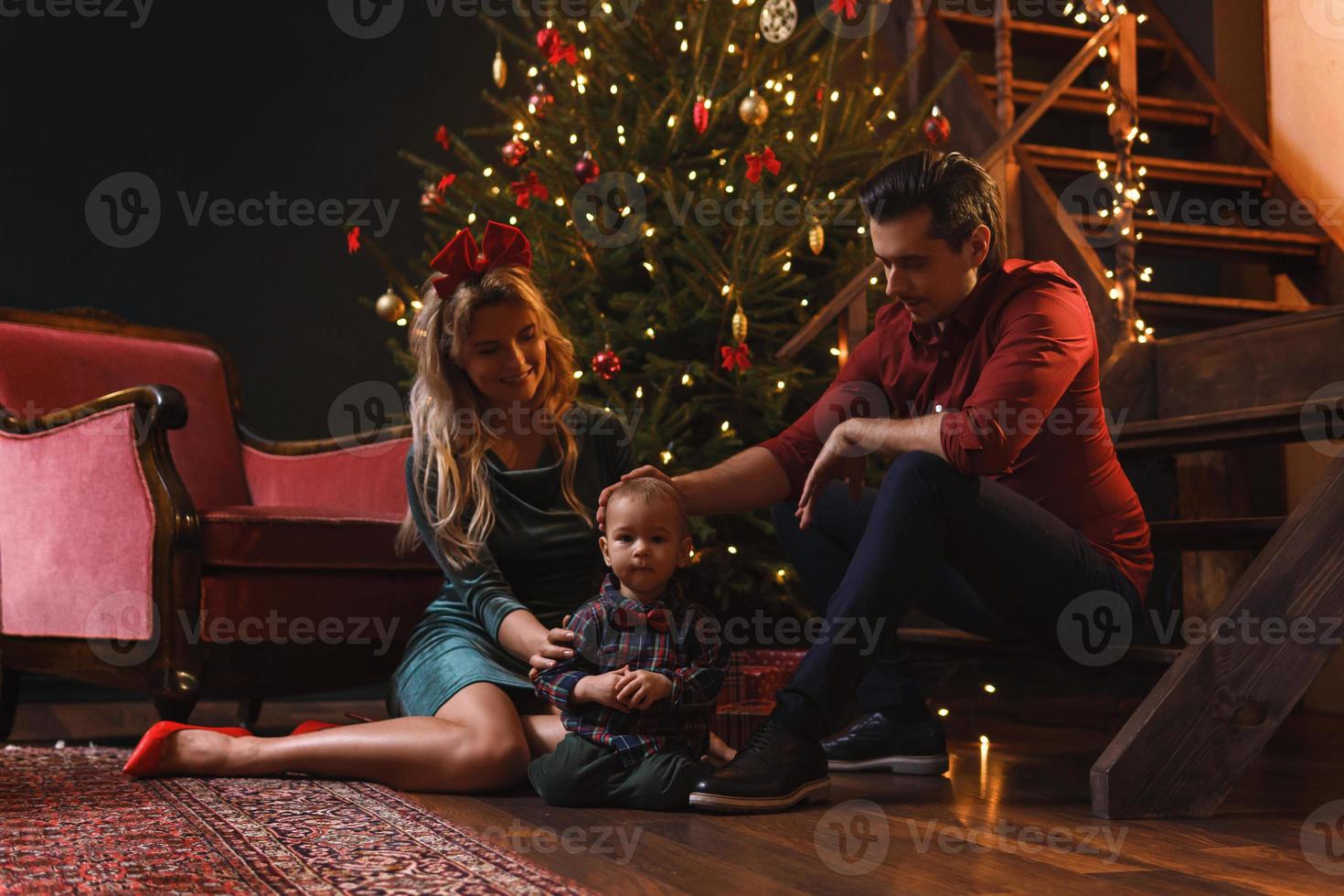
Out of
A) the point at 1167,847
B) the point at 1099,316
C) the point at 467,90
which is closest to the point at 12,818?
the point at 1167,847

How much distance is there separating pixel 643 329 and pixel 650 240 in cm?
23

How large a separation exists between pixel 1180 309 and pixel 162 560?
102 inches

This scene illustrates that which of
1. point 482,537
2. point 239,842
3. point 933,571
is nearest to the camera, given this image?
point 239,842

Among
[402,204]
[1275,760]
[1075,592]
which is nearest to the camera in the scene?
[1075,592]

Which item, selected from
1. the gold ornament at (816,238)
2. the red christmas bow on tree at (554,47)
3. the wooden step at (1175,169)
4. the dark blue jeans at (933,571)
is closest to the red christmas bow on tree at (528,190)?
the red christmas bow on tree at (554,47)

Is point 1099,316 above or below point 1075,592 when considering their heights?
above

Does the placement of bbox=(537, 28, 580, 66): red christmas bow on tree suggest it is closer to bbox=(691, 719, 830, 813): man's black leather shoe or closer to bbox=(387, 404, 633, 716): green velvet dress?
bbox=(387, 404, 633, 716): green velvet dress

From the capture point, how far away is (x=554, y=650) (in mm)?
1786

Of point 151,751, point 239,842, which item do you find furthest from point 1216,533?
point 151,751

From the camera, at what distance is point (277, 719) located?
330 centimetres

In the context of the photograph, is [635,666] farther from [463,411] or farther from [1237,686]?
[1237,686]

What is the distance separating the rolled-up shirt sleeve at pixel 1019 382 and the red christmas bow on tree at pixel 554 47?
1775 mm

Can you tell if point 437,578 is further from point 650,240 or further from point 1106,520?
point 1106,520

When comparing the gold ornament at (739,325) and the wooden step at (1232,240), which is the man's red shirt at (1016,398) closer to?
the gold ornament at (739,325)
